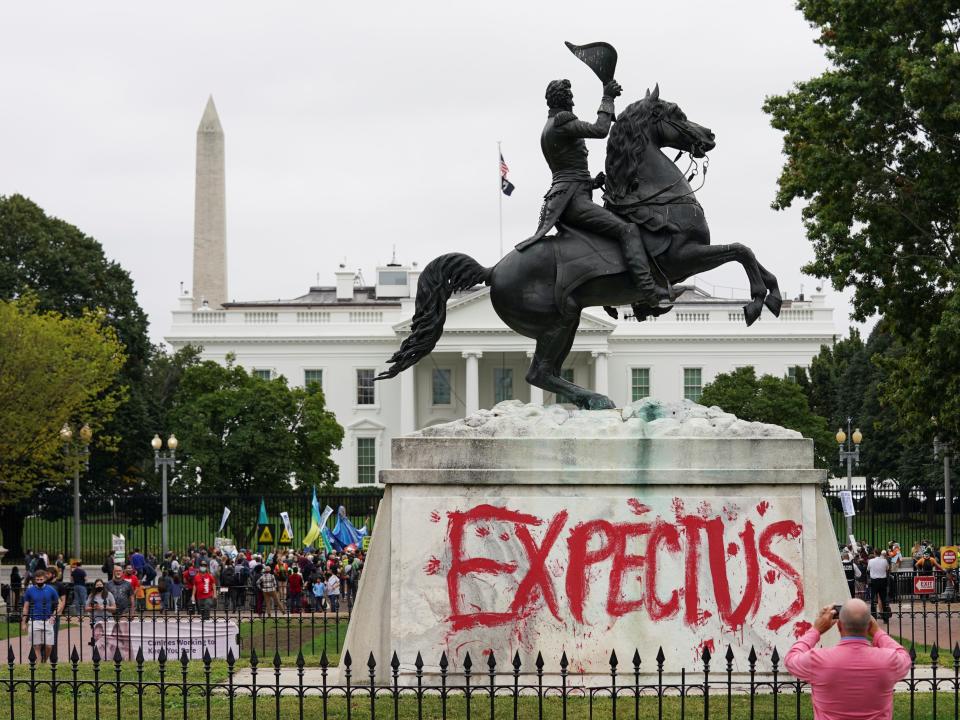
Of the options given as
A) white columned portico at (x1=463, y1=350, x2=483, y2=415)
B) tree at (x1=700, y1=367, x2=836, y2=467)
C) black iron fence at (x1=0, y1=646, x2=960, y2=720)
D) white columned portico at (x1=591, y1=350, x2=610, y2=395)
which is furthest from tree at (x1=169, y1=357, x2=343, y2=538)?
black iron fence at (x1=0, y1=646, x2=960, y2=720)

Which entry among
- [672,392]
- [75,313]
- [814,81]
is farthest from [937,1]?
[672,392]

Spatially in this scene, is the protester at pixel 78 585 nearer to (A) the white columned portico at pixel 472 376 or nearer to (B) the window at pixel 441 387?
(A) the white columned portico at pixel 472 376

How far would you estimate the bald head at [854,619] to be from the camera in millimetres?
6414

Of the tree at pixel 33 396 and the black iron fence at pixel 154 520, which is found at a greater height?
the tree at pixel 33 396

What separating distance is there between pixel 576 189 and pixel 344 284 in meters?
74.2

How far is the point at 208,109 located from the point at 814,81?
68898mm

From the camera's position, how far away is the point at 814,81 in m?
23.4

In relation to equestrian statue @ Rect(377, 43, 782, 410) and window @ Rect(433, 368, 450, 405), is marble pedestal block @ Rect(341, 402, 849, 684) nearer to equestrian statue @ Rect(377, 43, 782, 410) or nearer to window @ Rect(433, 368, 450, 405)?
equestrian statue @ Rect(377, 43, 782, 410)

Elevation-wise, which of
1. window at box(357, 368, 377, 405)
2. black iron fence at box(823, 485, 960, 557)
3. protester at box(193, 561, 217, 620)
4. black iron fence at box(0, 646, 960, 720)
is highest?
window at box(357, 368, 377, 405)

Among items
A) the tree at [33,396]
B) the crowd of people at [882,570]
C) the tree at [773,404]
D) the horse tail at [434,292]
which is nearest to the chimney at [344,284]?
the tree at [773,404]

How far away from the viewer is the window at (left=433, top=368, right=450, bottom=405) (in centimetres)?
7462

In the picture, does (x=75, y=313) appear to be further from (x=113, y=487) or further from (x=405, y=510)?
(x=405, y=510)

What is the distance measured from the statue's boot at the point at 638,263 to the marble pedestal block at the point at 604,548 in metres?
1.11

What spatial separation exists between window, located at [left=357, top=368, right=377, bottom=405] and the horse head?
207 ft
